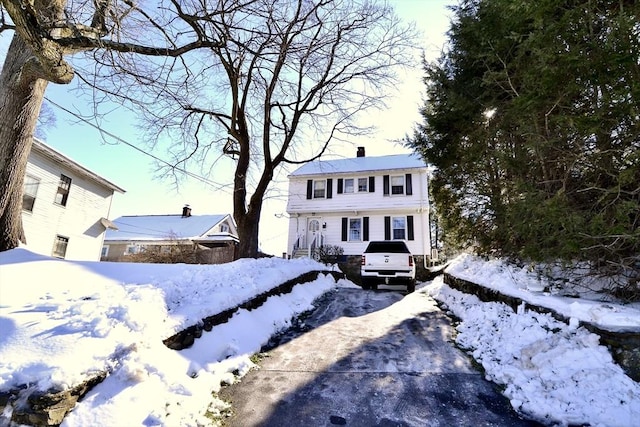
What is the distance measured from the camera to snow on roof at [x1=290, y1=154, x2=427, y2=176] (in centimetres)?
1995

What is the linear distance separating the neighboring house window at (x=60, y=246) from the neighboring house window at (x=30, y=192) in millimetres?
2145

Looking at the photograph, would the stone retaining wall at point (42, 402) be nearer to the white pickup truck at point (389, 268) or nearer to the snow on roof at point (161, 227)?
the white pickup truck at point (389, 268)

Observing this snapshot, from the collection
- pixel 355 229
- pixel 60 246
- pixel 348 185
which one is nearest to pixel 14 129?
pixel 60 246

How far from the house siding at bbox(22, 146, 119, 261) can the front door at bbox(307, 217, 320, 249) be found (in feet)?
37.4

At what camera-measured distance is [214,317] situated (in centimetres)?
425

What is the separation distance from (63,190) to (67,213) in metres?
1.10

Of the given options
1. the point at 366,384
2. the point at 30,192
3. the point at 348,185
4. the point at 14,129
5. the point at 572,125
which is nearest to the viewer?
the point at 366,384

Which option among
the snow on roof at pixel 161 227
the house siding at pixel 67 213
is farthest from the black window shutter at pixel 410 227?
the snow on roof at pixel 161 227

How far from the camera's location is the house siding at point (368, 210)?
18.9m

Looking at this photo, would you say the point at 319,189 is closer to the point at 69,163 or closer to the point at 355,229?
the point at 355,229

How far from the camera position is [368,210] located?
19547 mm

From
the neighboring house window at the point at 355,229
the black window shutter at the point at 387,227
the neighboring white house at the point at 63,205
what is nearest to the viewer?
the neighboring white house at the point at 63,205

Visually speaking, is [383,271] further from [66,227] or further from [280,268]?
[66,227]

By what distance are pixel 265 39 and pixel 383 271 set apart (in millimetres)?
7647
